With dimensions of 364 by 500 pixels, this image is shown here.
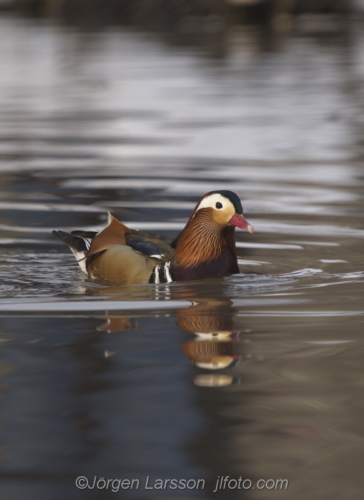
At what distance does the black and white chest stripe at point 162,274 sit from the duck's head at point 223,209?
395mm

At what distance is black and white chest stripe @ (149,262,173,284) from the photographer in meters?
6.24

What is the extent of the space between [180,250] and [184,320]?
1135 mm

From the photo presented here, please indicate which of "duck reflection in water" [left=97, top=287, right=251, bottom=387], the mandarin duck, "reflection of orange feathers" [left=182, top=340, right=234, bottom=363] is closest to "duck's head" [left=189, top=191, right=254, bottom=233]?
the mandarin duck

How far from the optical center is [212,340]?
4.83 meters

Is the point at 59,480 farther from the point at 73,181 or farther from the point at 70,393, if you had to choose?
the point at 73,181

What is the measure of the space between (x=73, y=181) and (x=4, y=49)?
67.5ft

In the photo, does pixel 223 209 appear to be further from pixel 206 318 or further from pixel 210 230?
pixel 206 318

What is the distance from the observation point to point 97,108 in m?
16.7

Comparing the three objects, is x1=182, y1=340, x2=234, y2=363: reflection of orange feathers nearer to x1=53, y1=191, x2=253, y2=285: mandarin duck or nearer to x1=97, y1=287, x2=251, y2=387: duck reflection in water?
x1=97, y1=287, x2=251, y2=387: duck reflection in water

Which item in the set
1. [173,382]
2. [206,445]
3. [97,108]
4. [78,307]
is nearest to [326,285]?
[78,307]

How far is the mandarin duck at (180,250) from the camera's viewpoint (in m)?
6.27

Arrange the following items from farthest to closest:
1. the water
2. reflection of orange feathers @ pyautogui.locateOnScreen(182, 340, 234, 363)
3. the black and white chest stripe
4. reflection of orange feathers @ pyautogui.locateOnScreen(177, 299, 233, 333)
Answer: the black and white chest stripe
reflection of orange feathers @ pyautogui.locateOnScreen(177, 299, 233, 333)
reflection of orange feathers @ pyautogui.locateOnScreen(182, 340, 234, 363)
the water

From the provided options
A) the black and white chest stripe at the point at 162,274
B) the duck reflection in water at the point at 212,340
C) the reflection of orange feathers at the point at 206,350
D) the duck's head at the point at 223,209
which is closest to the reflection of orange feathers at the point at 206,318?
the duck reflection in water at the point at 212,340

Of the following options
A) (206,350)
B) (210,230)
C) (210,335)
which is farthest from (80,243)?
(206,350)
